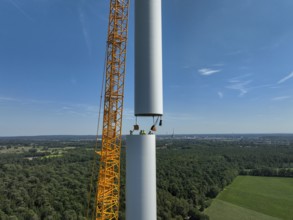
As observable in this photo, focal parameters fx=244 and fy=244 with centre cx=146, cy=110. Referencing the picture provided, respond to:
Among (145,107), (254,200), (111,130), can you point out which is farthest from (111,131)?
(254,200)

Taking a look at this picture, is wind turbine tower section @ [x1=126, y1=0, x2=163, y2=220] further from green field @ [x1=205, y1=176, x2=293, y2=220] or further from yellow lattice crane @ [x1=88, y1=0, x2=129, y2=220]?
green field @ [x1=205, y1=176, x2=293, y2=220]

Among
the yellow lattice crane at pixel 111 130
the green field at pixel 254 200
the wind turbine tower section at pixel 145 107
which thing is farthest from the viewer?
the green field at pixel 254 200

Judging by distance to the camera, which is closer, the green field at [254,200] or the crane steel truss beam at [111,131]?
the crane steel truss beam at [111,131]

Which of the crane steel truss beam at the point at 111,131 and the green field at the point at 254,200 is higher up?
the crane steel truss beam at the point at 111,131

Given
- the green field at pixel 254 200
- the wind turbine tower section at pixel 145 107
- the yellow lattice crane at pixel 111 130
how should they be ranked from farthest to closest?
the green field at pixel 254 200 → the yellow lattice crane at pixel 111 130 → the wind turbine tower section at pixel 145 107

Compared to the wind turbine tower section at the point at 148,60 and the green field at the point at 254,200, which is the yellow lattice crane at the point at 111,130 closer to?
the wind turbine tower section at the point at 148,60

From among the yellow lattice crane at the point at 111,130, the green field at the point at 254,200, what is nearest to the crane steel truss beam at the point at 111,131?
the yellow lattice crane at the point at 111,130
